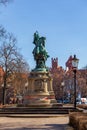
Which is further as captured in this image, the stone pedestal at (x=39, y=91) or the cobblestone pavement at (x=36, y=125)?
the stone pedestal at (x=39, y=91)

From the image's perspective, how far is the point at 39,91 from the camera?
49.1 metres

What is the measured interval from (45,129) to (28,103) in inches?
1138

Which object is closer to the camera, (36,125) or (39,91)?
(36,125)

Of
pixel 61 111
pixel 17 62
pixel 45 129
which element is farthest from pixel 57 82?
pixel 45 129

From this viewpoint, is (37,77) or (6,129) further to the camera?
(37,77)

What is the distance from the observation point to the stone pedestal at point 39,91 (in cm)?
4853

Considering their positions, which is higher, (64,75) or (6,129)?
(64,75)

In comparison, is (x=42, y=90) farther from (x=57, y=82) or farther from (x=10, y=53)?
(x=57, y=82)

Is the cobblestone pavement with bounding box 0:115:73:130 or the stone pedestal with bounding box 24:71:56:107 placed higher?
the stone pedestal with bounding box 24:71:56:107

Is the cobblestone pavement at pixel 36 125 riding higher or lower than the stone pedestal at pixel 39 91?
lower

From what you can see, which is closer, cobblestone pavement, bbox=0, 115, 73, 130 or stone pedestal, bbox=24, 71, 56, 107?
cobblestone pavement, bbox=0, 115, 73, 130

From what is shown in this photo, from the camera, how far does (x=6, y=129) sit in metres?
19.6

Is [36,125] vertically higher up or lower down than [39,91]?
lower down

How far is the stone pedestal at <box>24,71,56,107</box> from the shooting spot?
48.5 m
